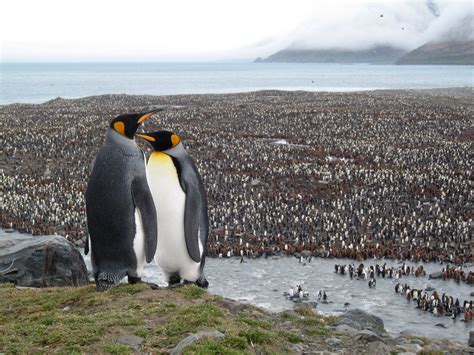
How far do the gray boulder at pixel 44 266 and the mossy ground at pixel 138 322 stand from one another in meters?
2.72

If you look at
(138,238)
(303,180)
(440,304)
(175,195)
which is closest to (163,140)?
(175,195)

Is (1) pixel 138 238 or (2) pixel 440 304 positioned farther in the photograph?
(2) pixel 440 304

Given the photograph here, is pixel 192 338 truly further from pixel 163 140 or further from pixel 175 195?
pixel 163 140

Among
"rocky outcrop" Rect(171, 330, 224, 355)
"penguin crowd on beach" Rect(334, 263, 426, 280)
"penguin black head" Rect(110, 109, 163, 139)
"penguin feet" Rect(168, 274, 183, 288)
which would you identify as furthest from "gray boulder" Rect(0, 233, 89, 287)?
"penguin crowd on beach" Rect(334, 263, 426, 280)

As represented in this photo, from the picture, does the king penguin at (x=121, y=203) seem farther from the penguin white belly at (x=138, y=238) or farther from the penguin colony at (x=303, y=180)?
the penguin colony at (x=303, y=180)

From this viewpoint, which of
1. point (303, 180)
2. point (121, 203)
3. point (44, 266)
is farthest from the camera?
point (303, 180)

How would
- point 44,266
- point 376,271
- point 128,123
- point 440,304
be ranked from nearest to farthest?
point 128,123
point 44,266
point 440,304
point 376,271

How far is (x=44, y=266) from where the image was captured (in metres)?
11.5

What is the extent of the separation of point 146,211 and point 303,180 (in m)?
18.4

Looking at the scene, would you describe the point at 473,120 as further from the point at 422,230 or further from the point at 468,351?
the point at 468,351

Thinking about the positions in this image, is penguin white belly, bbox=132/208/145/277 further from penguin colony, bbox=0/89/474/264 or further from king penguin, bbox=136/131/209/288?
penguin colony, bbox=0/89/474/264

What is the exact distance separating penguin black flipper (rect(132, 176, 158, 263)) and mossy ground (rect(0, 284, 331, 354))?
694 mm

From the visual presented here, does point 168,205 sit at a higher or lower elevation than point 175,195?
lower

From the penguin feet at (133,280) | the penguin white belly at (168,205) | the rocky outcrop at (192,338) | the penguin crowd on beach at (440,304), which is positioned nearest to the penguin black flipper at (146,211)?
the penguin white belly at (168,205)
